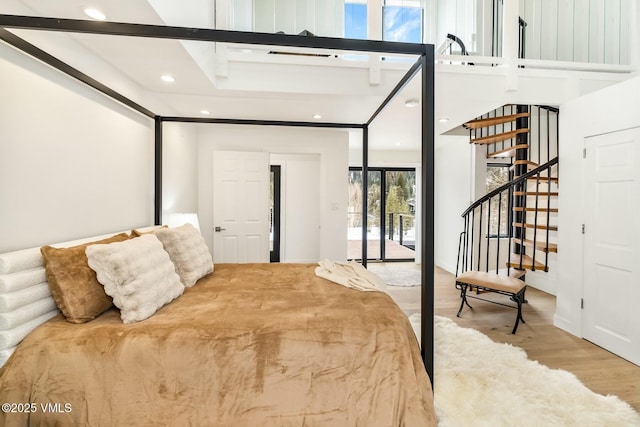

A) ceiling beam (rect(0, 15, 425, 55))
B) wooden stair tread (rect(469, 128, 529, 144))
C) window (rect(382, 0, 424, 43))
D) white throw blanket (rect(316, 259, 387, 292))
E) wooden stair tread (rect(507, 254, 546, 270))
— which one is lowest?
wooden stair tread (rect(507, 254, 546, 270))

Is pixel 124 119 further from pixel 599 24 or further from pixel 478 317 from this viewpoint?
pixel 599 24

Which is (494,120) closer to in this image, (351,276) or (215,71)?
(351,276)

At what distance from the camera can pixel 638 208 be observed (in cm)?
231

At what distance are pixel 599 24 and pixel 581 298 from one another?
351 cm

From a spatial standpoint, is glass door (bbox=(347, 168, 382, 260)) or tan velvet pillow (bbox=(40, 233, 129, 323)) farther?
glass door (bbox=(347, 168, 382, 260))

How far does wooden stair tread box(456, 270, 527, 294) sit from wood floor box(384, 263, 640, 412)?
1.26 ft

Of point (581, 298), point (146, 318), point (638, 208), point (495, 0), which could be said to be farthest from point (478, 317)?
point (495, 0)

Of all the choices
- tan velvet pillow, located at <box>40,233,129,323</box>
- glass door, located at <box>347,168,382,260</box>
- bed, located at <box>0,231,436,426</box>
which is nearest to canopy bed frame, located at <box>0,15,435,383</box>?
bed, located at <box>0,231,436,426</box>

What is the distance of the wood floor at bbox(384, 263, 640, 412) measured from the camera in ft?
6.88

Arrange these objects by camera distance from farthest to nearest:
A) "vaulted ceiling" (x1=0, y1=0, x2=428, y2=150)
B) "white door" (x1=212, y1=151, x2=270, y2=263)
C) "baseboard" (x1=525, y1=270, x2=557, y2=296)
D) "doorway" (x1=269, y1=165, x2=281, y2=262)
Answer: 1. "doorway" (x1=269, y1=165, x2=281, y2=262)
2. "white door" (x1=212, y1=151, x2=270, y2=263)
3. "baseboard" (x1=525, y1=270, x2=557, y2=296)
4. "vaulted ceiling" (x1=0, y1=0, x2=428, y2=150)

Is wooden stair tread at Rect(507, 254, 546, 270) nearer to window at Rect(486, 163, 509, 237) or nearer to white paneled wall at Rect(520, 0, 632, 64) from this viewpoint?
window at Rect(486, 163, 509, 237)

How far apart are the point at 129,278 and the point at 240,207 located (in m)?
2.86

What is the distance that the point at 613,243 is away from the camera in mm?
2514

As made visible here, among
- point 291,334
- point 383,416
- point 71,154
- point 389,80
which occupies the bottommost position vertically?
point 383,416
